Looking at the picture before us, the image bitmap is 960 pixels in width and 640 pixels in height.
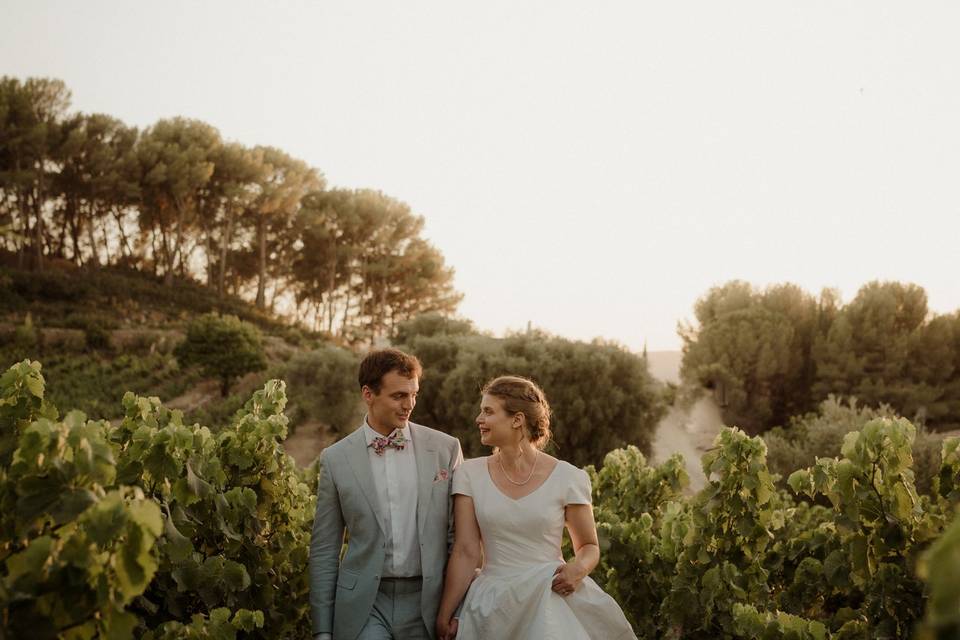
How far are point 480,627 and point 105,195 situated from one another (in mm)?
37415

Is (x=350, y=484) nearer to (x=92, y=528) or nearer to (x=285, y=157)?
(x=92, y=528)

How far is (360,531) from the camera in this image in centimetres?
311

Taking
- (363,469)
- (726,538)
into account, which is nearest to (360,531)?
(363,469)

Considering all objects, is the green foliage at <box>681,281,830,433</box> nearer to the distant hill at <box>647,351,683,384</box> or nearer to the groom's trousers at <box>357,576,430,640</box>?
the groom's trousers at <box>357,576,430,640</box>

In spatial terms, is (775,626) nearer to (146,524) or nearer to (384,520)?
(384,520)

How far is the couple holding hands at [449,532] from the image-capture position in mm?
2975

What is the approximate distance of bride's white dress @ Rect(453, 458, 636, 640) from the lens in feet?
9.61

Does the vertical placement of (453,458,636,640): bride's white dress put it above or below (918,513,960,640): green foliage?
below

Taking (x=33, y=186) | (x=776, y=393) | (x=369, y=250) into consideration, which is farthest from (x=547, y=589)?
(x=369, y=250)

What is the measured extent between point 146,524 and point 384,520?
1.48 metres

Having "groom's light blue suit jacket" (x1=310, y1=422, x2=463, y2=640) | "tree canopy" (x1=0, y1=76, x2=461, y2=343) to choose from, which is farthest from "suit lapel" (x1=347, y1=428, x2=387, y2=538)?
"tree canopy" (x1=0, y1=76, x2=461, y2=343)

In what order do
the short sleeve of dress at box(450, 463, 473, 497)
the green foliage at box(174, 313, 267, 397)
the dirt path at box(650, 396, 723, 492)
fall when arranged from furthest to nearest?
the green foliage at box(174, 313, 267, 397), the dirt path at box(650, 396, 723, 492), the short sleeve of dress at box(450, 463, 473, 497)

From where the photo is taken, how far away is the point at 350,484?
317cm

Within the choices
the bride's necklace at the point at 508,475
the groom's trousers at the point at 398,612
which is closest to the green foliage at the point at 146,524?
the groom's trousers at the point at 398,612
